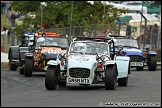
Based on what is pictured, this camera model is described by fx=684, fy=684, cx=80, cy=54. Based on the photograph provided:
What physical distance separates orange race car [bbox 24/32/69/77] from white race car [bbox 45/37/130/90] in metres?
5.26

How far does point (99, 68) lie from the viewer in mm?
19344

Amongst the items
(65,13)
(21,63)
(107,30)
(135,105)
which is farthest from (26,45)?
(65,13)

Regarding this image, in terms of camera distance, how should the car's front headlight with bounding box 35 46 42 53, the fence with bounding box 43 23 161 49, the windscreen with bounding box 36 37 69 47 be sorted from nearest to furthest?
the car's front headlight with bounding box 35 46 42 53, the windscreen with bounding box 36 37 69 47, the fence with bounding box 43 23 161 49

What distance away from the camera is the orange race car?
26.0m

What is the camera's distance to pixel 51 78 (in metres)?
18.8

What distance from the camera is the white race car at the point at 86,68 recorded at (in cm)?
1878

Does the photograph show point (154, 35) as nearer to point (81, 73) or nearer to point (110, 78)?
point (110, 78)

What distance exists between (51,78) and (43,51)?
7768 mm

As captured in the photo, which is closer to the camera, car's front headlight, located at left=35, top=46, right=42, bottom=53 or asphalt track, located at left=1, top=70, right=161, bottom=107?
asphalt track, located at left=1, top=70, right=161, bottom=107

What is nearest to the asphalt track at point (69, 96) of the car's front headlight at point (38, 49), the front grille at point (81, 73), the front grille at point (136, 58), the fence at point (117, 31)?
the front grille at point (81, 73)

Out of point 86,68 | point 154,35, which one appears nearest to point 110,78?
point 86,68

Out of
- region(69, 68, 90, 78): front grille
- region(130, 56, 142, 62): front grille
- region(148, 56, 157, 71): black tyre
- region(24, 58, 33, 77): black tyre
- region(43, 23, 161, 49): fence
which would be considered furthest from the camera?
region(43, 23, 161, 49): fence

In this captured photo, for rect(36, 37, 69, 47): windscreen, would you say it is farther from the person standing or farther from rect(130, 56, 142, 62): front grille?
the person standing

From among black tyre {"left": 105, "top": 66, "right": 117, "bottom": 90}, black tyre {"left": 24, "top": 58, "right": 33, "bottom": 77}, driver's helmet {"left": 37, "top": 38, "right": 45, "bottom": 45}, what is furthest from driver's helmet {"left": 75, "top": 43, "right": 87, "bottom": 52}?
driver's helmet {"left": 37, "top": 38, "right": 45, "bottom": 45}
